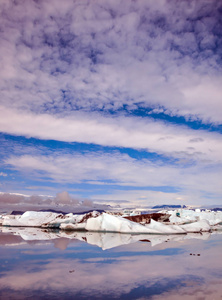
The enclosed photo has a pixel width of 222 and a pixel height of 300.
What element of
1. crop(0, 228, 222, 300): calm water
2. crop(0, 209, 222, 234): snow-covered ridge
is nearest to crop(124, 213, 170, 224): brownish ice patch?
crop(0, 209, 222, 234): snow-covered ridge

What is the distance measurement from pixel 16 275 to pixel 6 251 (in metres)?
3.38

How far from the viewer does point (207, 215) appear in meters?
30.5

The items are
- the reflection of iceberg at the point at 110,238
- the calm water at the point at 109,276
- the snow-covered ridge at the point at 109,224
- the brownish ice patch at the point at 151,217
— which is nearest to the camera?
the calm water at the point at 109,276

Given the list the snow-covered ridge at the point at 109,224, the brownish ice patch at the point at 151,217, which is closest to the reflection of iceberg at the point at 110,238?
the snow-covered ridge at the point at 109,224

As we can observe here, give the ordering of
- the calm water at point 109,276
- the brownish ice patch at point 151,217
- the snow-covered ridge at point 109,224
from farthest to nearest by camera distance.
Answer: the brownish ice patch at point 151,217, the snow-covered ridge at point 109,224, the calm water at point 109,276

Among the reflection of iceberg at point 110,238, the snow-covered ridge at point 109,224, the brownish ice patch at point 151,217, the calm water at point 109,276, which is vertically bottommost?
the calm water at point 109,276

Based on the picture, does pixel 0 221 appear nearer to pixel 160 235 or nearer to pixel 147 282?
pixel 160 235

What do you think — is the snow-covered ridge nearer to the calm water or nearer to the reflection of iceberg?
the reflection of iceberg

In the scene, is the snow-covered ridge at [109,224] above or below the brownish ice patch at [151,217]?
below

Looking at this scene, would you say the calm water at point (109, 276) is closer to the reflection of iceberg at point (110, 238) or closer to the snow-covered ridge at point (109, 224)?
the reflection of iceberg at point (110, 238)

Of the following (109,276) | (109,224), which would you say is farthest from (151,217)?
(109,276)

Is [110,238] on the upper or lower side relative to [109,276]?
upper

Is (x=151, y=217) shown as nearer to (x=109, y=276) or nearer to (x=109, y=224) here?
(x=109, y=224)

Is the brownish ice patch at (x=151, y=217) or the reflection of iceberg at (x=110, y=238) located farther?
the brownish ice patch at (x=151, y=217)
